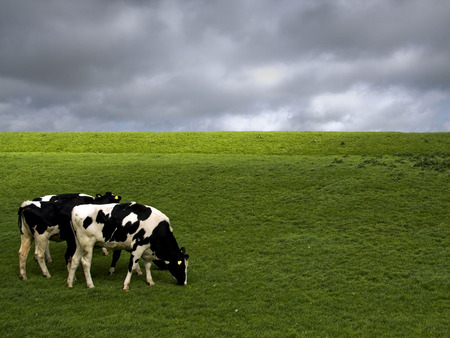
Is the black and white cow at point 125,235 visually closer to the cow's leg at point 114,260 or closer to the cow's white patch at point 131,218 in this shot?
the cow's white patch at point 131,218

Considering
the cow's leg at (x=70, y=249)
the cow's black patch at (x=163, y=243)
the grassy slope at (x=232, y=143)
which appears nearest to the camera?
the cow's black patch at (x=163, y=243)

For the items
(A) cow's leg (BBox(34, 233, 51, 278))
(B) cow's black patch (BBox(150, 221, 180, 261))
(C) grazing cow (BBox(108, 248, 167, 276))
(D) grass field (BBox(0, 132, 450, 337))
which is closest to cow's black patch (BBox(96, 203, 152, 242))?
(B) cow's black patch (BBox(150, 221, 180, 261))

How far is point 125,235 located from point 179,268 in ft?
6.88

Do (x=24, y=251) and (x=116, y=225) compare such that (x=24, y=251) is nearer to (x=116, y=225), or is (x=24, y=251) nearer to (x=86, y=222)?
(x=86, y=222)

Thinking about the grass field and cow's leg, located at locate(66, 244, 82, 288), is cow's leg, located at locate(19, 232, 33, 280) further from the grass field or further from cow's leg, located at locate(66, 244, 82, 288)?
cow's leg, located at locate(66, 244, 82, 288)

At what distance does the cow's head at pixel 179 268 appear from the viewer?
11773 millimetres

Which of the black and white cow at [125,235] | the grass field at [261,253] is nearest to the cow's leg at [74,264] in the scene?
the black and white cow at [125,235]

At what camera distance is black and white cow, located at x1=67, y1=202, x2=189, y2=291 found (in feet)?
36.3

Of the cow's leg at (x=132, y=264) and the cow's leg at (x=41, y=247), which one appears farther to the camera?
the cow's leg at (x=41, y=247)

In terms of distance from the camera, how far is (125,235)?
11.2 m

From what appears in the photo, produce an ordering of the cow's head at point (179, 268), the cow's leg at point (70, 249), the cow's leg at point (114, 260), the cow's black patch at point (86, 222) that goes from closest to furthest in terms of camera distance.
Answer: the cow's black patch at point (86, 222) → the cow's head at point (179, 268) → the cow's leg at point (70, 249) → the cow's leg at point (114, 260)

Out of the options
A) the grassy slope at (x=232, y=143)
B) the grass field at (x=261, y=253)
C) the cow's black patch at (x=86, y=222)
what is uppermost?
the grassy slope at (x=232, y=143)

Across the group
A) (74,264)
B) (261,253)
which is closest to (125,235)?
(74,264)

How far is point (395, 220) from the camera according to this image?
18.7 meters
